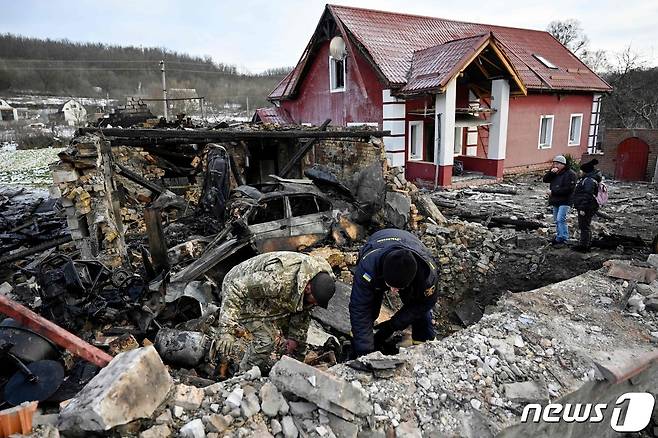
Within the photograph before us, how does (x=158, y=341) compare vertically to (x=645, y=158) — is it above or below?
below

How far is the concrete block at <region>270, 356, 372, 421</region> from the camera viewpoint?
2.24 metres

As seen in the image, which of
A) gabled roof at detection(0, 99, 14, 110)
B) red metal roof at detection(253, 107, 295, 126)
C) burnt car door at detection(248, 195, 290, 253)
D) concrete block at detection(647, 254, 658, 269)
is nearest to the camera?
concrete block at detection(647, 254, 658, 269)

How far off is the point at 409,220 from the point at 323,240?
6.24 ft

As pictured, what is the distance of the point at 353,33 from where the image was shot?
43.0 ft

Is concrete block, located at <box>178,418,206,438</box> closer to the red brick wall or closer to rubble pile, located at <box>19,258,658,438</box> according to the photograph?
rubble pile, located at <box>19,258,658,438</box>

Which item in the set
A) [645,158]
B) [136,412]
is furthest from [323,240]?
[645,158]

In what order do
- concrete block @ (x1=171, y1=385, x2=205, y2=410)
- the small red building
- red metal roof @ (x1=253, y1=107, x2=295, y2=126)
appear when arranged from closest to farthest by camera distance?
1. concrete block @ (x1=171, y1=385, x2=205, y2=410)
2. the small red building
3. red metal roof @ (x1=253, y1=107, x2=295, y2=126)

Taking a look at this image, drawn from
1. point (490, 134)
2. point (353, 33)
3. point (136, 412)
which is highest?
point (353, 33)

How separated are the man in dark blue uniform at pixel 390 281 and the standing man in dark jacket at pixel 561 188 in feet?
15.4

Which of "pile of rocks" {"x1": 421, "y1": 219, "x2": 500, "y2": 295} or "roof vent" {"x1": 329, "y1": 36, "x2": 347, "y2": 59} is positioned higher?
"roof vent" {"x1": 329, "y1": 36, "x2": 347, "y2": 59}

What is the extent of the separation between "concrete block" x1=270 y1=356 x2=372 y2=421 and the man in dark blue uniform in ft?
3.19

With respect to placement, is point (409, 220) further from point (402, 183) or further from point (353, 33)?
point (353, 33)

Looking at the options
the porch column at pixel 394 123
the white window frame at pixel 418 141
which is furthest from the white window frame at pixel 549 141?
the porch column at pixel 394 123

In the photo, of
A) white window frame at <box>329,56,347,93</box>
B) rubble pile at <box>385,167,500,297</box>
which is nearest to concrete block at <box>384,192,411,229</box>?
rubble pile at <box>385,167,500,297</box>
